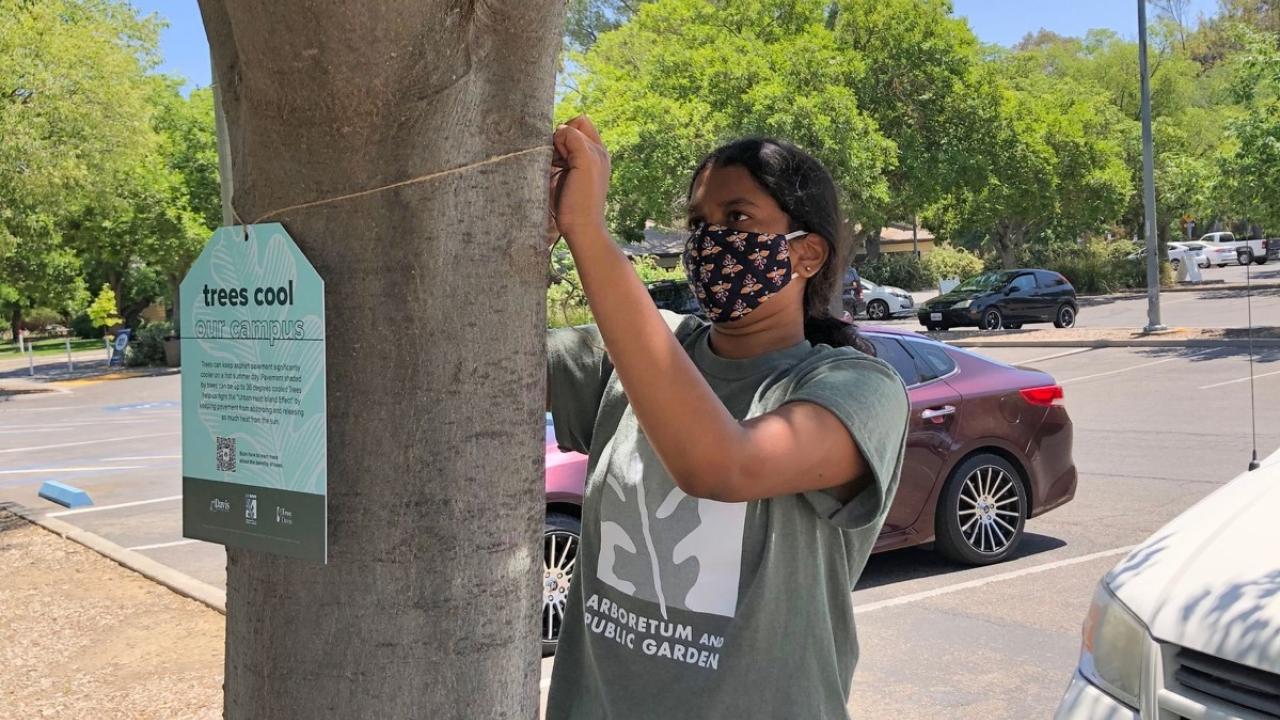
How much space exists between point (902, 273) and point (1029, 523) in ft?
134

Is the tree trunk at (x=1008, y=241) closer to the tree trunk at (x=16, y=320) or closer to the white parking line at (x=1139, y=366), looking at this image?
the white parking line at (x=1139, y=366)

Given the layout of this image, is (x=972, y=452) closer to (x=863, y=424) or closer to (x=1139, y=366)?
(x=863, y=424)

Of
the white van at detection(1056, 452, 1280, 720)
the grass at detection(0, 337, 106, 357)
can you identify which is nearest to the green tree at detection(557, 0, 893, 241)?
Result: the white van at detection(1056, 452, 1280, 720)

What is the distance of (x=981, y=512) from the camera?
7.22 metres

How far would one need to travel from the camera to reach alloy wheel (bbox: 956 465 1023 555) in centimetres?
718

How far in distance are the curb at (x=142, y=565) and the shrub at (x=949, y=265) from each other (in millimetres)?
42055

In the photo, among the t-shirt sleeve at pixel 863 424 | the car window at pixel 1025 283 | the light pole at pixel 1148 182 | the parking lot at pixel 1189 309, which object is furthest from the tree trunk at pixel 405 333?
the car window at pixel 1025 283

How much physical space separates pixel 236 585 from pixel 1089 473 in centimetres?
983

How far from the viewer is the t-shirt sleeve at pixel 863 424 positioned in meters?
1.60

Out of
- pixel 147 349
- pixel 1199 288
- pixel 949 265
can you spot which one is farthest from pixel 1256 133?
pixel 147 349

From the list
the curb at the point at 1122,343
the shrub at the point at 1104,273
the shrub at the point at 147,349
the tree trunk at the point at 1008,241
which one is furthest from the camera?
the shrub at the point at 1104,273

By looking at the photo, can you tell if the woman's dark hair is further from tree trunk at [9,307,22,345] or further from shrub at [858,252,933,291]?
tree trunk at [9,307,22,345]

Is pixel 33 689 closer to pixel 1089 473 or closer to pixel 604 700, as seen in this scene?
pixel 604 700

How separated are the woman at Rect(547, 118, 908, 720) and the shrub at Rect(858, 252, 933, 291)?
45980 mm
